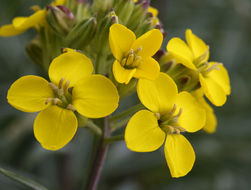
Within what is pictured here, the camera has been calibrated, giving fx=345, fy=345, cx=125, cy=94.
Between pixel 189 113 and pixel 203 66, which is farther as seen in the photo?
pixel 203 66

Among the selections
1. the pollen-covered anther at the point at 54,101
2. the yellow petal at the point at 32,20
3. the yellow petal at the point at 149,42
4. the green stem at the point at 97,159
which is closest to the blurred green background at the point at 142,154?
the green stem at the point at 97,159

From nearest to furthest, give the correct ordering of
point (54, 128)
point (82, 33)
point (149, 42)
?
point (54, 128)
point (149, 42)
point (82, 33)

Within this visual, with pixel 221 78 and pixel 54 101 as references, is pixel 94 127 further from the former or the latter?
pixel 221 78

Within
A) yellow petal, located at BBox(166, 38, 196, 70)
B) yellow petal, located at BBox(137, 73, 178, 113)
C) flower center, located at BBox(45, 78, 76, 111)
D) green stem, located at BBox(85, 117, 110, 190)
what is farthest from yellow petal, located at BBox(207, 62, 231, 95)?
flower center, located at BBox(45, 78, 76, 111)

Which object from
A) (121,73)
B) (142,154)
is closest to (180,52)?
(121,73)

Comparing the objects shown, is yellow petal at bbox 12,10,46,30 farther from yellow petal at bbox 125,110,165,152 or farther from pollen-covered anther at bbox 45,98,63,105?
yellow petal at bbox 125,110,165,152

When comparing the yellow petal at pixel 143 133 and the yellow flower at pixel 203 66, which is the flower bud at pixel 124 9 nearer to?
the yellow flower at pixel 203 66
